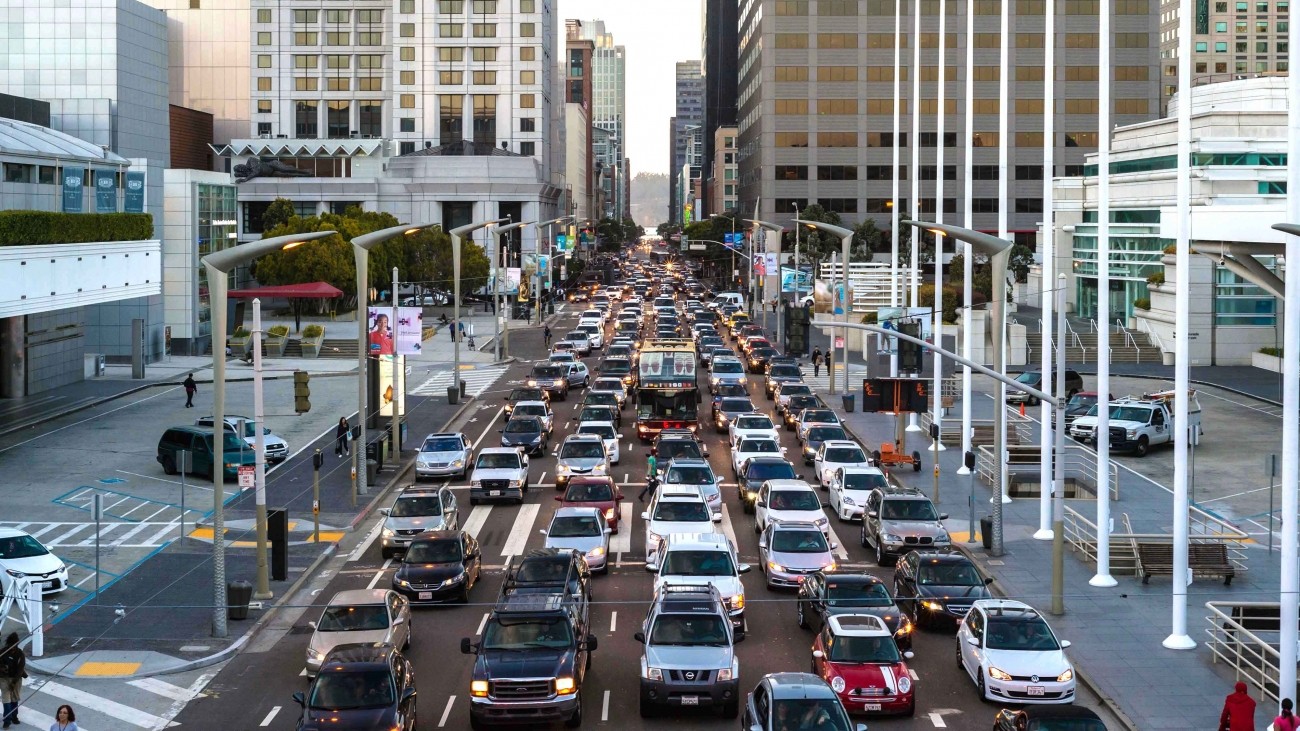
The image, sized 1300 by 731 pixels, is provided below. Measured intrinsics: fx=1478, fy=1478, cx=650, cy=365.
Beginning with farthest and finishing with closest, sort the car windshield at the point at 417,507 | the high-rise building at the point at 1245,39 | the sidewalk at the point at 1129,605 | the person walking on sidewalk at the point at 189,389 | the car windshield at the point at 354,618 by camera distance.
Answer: the high-rise building at the point at 1245,39, the person walking on sidewalk at the point at 189,389, the car windshield at the point at 417,507, the car windshield at the point at 354,618, the sidewalk at the point at 1129,605

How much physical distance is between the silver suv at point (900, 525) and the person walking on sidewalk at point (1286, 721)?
13.1 m

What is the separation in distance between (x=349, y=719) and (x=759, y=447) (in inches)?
1045

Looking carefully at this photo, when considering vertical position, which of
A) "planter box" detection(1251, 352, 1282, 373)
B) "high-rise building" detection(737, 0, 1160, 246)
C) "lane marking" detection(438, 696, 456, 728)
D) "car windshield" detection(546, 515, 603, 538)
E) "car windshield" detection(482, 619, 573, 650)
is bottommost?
"lane marking" detection(438, 696, 456, 728)

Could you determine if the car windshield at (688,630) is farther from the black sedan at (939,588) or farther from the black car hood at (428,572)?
the black car hood at (428,572)

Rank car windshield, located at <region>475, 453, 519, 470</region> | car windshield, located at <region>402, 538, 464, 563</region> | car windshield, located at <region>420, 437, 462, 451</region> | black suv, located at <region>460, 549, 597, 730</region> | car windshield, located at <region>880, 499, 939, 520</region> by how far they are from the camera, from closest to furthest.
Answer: black suv, located at <region>460, 549, 597, 730</region>, car windshield, located at <region>402, 538, 464, 563</region>, car windshield, located at <region>880, 499, 939, 520</region>, car windshield, located at <region>475, 453, 519, 470</region>, car windshield, located at <region>420, 437, 462, 451</region>

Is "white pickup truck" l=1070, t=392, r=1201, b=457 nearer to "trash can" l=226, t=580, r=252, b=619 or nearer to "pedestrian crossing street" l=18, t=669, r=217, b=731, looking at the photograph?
"trash can" l=226, t=580, r=252, b=619

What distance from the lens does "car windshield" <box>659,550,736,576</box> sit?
93.4 ft

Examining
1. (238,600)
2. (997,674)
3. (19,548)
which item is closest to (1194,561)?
(997,674)

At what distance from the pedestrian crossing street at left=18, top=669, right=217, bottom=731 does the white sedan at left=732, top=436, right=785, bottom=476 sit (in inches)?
875

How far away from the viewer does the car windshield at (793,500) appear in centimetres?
3584

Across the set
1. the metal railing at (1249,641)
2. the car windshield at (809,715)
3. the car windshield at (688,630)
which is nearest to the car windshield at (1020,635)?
the metal railing at (1249,641)

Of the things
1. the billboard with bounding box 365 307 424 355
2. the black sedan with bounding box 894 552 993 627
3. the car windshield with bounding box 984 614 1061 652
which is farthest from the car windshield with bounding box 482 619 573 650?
the billboard with bounding box 365 307 424 355

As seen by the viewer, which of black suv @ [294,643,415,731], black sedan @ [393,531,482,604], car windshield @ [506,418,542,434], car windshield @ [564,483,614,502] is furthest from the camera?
car windshield @ [506,418,542,434]

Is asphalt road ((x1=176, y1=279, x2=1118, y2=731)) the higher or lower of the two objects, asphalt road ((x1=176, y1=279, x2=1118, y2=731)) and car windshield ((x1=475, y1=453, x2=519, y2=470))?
the lower
